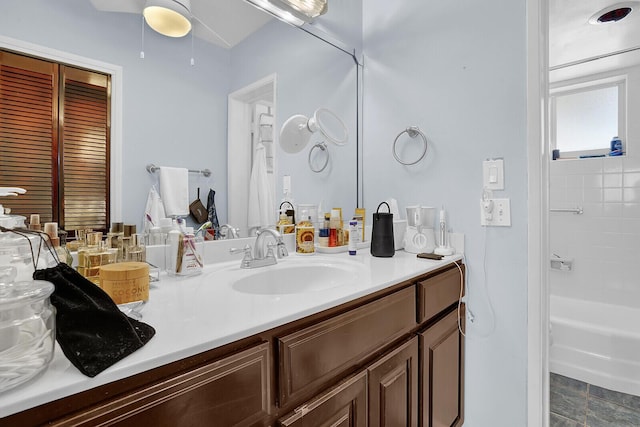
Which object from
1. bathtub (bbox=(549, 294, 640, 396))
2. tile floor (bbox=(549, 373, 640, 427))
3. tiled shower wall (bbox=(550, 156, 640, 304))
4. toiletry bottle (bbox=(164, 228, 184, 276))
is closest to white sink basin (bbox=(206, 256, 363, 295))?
toiletry bottle (bbox=(164, 228, 184, 276))

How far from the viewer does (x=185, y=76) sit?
1.10 metres

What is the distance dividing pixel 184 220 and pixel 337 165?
2.90ft

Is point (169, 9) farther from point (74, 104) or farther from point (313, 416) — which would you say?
point (313, 416)

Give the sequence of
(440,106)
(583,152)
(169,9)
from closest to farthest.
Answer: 1. (169,9)
2. (440,106)
3. (583,152)

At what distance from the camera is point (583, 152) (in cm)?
278

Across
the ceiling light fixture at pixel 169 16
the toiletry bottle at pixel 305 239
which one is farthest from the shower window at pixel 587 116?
the ceiling light fixture at pixel 169 16

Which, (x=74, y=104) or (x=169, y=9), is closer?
(x=74, y=104)

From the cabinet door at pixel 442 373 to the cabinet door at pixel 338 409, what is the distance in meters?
0.35

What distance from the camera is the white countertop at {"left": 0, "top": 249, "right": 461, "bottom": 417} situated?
409mm

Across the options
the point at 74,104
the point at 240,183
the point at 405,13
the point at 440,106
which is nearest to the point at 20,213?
the point at 74,104

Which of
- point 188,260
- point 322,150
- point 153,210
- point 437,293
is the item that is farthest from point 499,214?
point 153,210

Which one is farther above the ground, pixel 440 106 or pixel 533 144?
pixel 440 106

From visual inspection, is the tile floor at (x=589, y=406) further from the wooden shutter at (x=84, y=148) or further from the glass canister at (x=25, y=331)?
the wooden shutter at (x=84, y=148)

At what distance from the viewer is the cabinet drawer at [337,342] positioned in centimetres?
68
